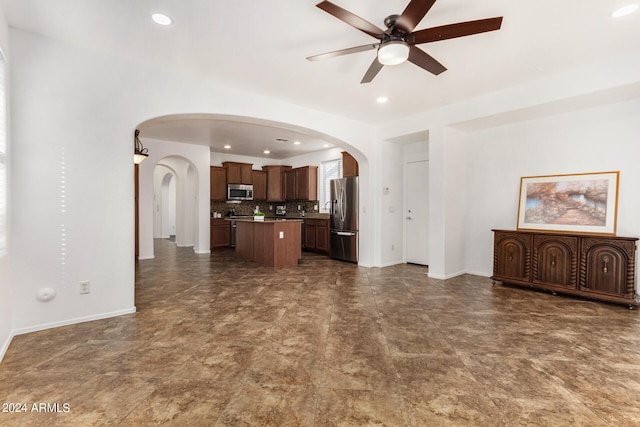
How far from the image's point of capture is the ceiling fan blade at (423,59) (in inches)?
101

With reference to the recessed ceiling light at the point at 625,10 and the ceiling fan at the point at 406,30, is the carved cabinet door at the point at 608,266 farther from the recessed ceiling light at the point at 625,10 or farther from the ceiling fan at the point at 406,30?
the ceiling fan at the point at 406,30

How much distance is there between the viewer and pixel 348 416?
5.42 feet

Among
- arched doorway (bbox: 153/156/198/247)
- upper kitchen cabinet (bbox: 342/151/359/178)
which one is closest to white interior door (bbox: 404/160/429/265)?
upper kitchen cabinet (bbox: 342/151/359/178)

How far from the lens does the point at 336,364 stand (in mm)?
2211

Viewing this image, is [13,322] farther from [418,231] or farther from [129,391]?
[418,231]

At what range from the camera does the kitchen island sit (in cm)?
586

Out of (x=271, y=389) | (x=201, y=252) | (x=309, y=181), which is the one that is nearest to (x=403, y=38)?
(x=271, y=389)

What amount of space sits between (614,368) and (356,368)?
184 cm

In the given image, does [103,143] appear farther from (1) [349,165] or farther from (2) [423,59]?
(1) [349,165]

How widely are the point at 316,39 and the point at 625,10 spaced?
98.6 inches

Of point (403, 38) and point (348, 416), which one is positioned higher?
point (403, 38)

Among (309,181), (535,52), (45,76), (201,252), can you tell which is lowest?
(201,252)

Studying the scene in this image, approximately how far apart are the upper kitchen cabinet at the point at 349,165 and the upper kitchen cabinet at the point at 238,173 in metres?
3.46

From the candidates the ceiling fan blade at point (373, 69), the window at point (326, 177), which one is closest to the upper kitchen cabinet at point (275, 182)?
the window at point (326, 177)
